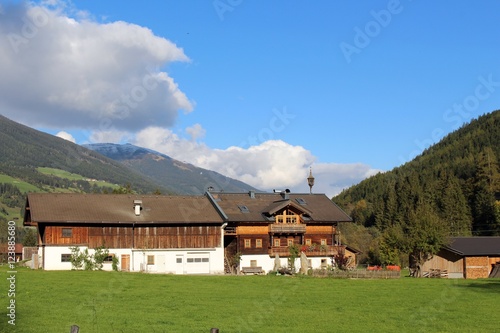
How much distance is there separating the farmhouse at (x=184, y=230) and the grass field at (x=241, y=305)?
1170 centimetres

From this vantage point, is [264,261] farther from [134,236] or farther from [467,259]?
[467,259]

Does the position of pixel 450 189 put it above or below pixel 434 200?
above

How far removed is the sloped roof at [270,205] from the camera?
61.1m

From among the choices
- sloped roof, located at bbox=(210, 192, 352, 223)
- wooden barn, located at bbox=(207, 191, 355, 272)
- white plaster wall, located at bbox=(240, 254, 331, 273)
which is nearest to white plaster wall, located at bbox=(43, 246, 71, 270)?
wooden barn, located at bbox=(207, 191, 355, 272)

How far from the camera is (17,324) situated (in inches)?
855

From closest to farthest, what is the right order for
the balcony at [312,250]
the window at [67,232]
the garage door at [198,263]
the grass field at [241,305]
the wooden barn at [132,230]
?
the grass field at [241,305], the wooden barn at [132,230], the window at [67,232], the garage door at [198,263], the balcony at [312,250]

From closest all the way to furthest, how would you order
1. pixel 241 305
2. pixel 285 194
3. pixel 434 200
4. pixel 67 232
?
pixel 241 305 → pixel 67 232 → pixel 285 194 → pixel 434 200

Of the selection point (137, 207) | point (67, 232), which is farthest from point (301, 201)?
point (67, 232)

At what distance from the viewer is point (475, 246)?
60562mm

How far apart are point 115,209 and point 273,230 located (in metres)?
15.4

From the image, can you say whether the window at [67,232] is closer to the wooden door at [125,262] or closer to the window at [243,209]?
the wooden door at [125,262]

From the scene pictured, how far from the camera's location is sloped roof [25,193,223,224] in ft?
176

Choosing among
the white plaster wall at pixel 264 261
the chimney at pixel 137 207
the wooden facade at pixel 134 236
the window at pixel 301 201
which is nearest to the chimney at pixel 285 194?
the window at pixel 301 201

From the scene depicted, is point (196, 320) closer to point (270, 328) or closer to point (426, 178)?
point (270, 328)
